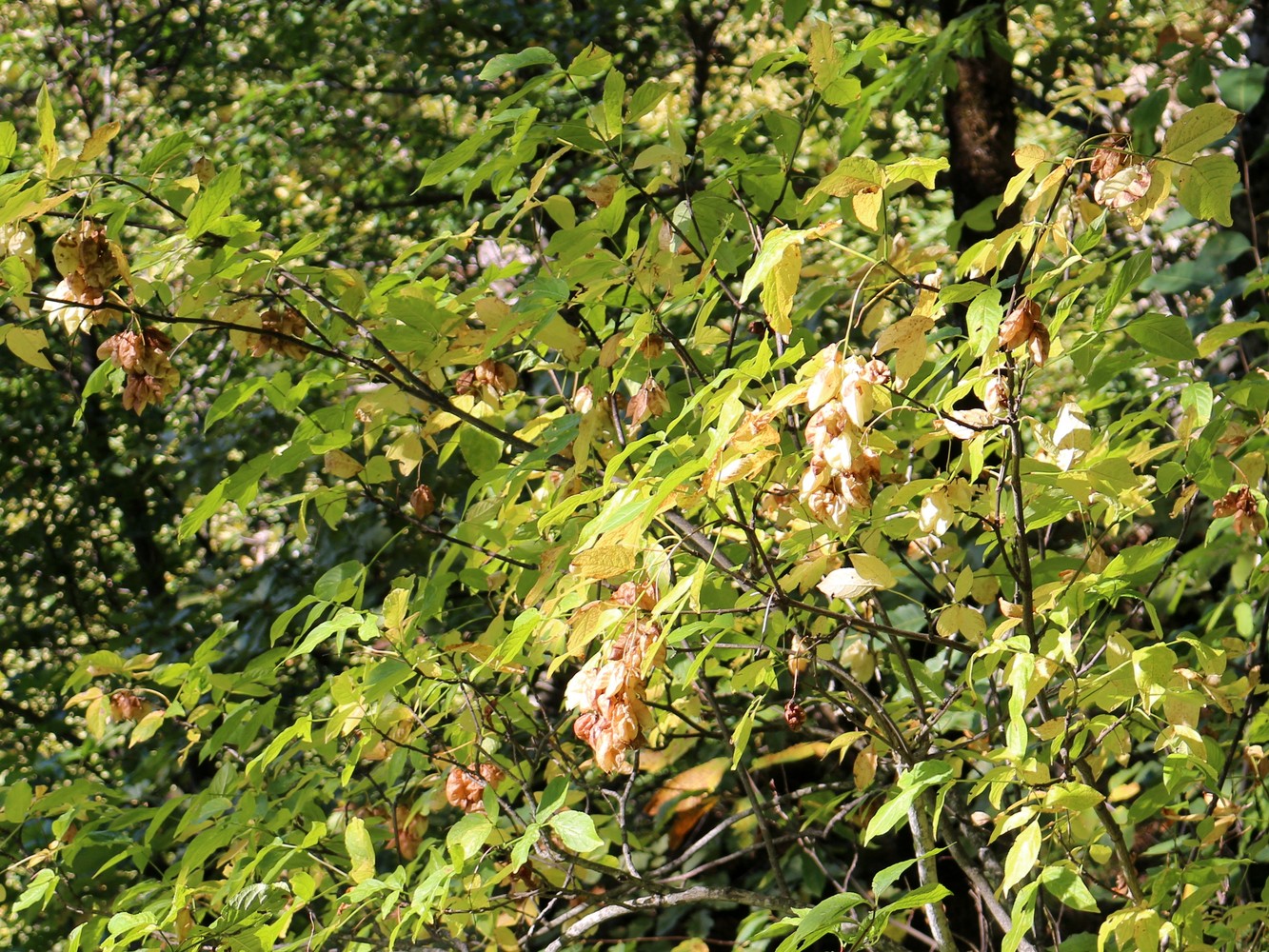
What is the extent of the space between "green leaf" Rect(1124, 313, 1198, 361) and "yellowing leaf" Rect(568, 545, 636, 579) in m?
0.53

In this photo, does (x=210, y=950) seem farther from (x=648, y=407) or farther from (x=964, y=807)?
(x=964, y=807)

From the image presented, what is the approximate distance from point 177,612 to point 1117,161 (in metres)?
3.31

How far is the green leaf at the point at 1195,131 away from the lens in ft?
3.16

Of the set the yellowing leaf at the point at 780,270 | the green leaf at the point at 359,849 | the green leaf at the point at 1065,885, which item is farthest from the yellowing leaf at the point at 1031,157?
A: the green leaf at the point at 359,849

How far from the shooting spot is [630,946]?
2.28 metres

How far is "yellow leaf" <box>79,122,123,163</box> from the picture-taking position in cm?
132

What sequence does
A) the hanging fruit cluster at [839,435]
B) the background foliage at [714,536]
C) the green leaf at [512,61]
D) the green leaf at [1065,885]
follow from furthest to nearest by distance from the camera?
the green leaf at [512,61], the green leaf at [1065,885], the background foliage at [714,536], the hanging fruit cluster at [839,435]

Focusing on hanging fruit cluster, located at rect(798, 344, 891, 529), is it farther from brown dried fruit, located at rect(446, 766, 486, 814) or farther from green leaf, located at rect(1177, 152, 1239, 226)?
brown dried fruit, located at rect(446, 766, 486, 814)

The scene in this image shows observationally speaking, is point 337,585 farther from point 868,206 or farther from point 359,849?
point 868,206

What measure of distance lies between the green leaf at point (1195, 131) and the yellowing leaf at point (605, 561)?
22.8 inches

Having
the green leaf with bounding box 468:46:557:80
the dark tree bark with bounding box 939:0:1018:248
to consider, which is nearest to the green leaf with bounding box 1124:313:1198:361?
the green leaf with bounding box 468:46:557:80

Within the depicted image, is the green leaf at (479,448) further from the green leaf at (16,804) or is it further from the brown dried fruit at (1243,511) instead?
the brown dried fruit at (1243,511)

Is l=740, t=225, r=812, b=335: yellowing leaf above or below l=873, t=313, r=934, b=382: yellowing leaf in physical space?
above

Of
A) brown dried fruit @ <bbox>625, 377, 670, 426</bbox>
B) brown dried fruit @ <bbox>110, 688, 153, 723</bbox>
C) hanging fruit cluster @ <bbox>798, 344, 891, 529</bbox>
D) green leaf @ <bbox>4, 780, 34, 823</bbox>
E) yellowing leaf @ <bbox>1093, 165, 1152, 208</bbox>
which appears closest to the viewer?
hanging fruit cluster @ <bbox>798, 344, 891, 529</bbox>
